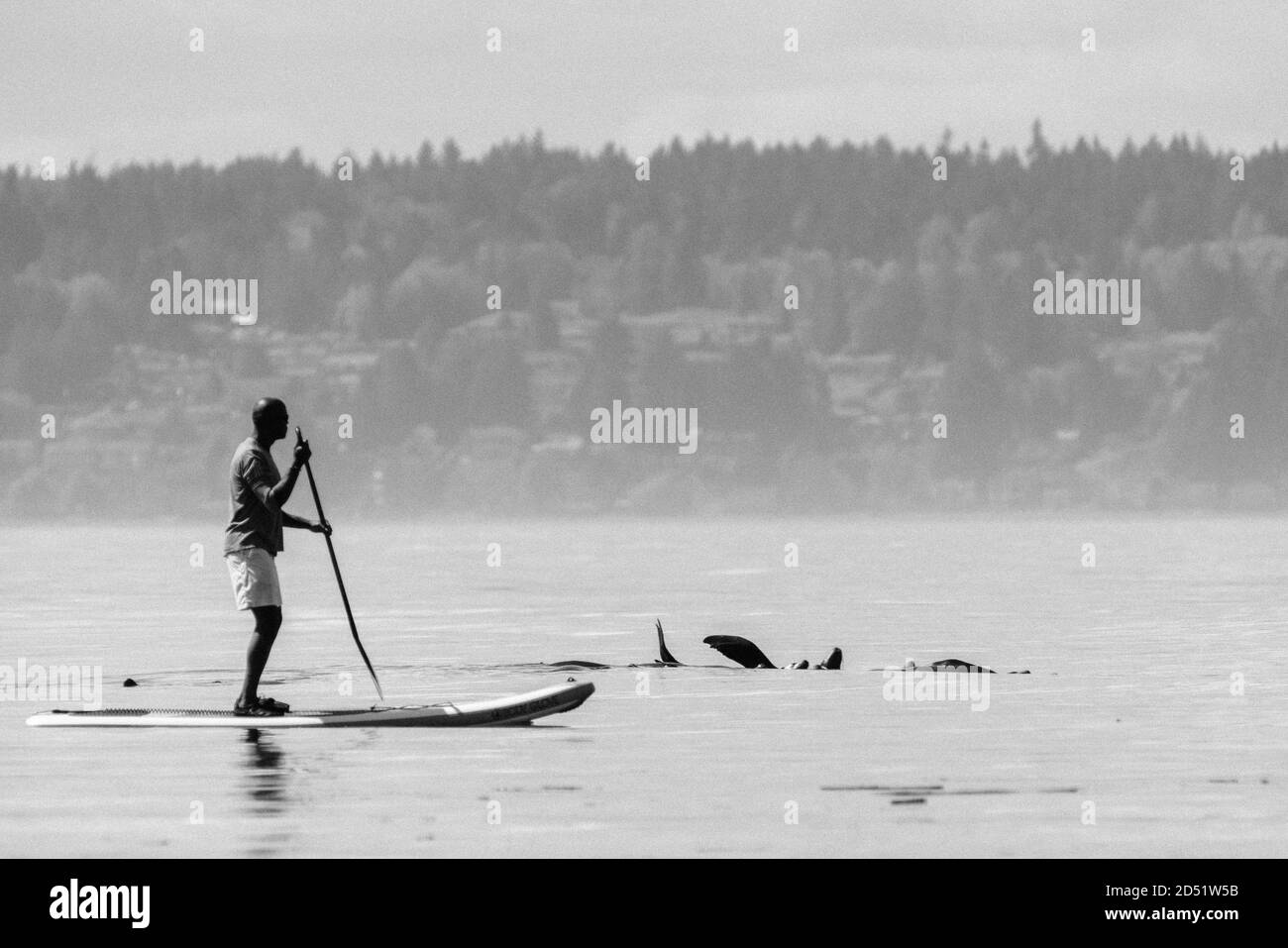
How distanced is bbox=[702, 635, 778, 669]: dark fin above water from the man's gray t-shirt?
9.09 m

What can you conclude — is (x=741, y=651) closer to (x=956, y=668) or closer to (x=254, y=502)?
(x=956, y=668)

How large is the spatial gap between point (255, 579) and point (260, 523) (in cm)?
44

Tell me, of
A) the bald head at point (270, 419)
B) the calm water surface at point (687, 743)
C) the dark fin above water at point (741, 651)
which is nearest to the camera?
the calm water surface at point (687, 743)

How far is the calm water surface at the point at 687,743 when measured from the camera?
48.7 feet

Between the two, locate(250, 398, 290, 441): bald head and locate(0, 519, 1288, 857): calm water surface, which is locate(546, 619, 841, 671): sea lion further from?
locate(250, 398, 290, 441): bald head

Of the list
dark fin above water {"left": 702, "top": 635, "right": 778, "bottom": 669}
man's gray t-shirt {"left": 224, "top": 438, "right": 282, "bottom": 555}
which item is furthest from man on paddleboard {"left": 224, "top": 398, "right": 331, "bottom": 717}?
dark fin above water {"left": 702, "top": 635, "right": 778, "bottom": 669}

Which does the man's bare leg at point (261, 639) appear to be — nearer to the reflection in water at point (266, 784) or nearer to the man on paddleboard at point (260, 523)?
the man on paddleboard at point (260, 523)

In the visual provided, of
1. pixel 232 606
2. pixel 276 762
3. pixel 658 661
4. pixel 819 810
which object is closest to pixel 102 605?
pixel 232 606

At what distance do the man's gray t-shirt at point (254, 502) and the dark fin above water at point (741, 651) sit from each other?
9.09 meters

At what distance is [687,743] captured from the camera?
20.0 meters

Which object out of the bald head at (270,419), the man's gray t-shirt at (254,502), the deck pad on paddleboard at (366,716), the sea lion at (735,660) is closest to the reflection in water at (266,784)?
the deck pad on paddleboard at (366,716)

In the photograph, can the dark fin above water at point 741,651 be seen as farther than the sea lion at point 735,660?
No
